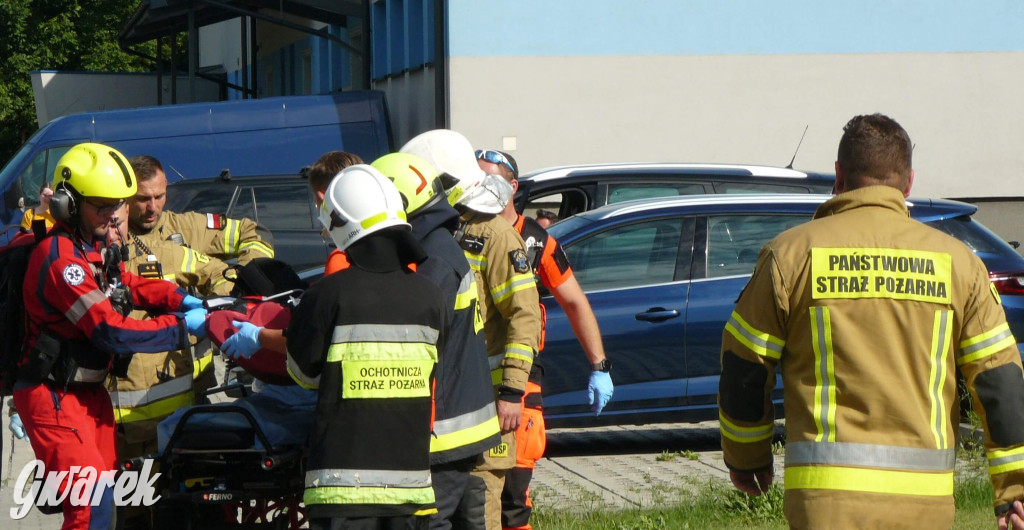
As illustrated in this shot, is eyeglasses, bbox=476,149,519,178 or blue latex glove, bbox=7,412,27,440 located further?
eyeglasses, bbox=476,149,519,178

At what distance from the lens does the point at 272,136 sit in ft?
55.7

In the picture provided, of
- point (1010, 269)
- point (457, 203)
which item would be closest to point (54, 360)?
point (457, 203)

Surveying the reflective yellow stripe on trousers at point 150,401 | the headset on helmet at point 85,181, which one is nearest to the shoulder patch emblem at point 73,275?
the headset on helmet at point 85,181

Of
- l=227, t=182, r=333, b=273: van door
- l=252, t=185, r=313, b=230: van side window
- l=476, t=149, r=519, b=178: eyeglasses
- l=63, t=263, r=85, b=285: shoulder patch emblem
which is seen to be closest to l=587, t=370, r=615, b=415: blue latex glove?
l=476, t=149, r=519, b=178: eyeglasses

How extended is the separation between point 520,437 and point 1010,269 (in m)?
4.77

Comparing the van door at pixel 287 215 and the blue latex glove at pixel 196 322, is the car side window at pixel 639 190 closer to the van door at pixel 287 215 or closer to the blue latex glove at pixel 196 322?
the van door at pixel 287 215

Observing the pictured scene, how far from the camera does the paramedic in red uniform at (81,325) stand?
438 cm

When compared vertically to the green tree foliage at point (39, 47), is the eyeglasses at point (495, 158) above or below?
below

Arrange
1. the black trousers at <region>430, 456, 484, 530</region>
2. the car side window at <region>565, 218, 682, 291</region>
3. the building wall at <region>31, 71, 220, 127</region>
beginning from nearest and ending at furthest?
the black trousers at <region>430, 456, 484, 530</region> < the car side window at <region>565, 218, 682, 291</region> < the building wall at <region>31, 71, 220, 127</region>

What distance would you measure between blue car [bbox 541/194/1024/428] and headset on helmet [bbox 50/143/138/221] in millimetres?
3880

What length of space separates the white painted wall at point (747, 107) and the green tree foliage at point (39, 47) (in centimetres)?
2304

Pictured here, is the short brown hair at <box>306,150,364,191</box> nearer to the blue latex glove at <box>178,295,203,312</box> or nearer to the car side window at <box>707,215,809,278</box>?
the blue latex glove at <box>178,295,203,312</box>
